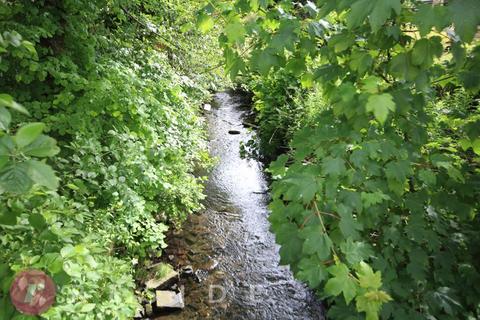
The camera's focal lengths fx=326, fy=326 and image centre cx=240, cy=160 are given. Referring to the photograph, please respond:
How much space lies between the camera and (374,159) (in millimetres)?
1816

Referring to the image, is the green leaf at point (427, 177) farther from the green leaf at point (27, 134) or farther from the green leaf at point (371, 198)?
the green leaf at point (27, 134)

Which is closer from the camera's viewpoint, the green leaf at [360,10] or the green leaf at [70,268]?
the green leaf at [360,10]

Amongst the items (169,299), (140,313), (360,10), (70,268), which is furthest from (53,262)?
(169,299)

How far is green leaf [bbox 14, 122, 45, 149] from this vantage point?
867mm

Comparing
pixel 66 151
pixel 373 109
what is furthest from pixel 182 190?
pixel 373 109

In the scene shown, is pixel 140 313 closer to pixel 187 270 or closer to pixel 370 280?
pixel 187 270

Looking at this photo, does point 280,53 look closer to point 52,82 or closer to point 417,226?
point 417,226

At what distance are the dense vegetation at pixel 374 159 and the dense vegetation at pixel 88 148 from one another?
32.6 inches

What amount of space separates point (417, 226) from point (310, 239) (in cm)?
98

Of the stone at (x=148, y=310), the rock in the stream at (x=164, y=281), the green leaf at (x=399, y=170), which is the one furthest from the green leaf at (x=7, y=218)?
the rock in the stream at (x=164, y=281)

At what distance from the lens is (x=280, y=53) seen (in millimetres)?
1784

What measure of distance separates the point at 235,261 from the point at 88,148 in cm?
255

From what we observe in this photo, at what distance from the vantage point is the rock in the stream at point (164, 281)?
368 centimetres

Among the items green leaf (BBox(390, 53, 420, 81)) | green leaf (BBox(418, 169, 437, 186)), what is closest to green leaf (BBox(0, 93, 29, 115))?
green leaf (BBox(390, 53, 420, 81))
